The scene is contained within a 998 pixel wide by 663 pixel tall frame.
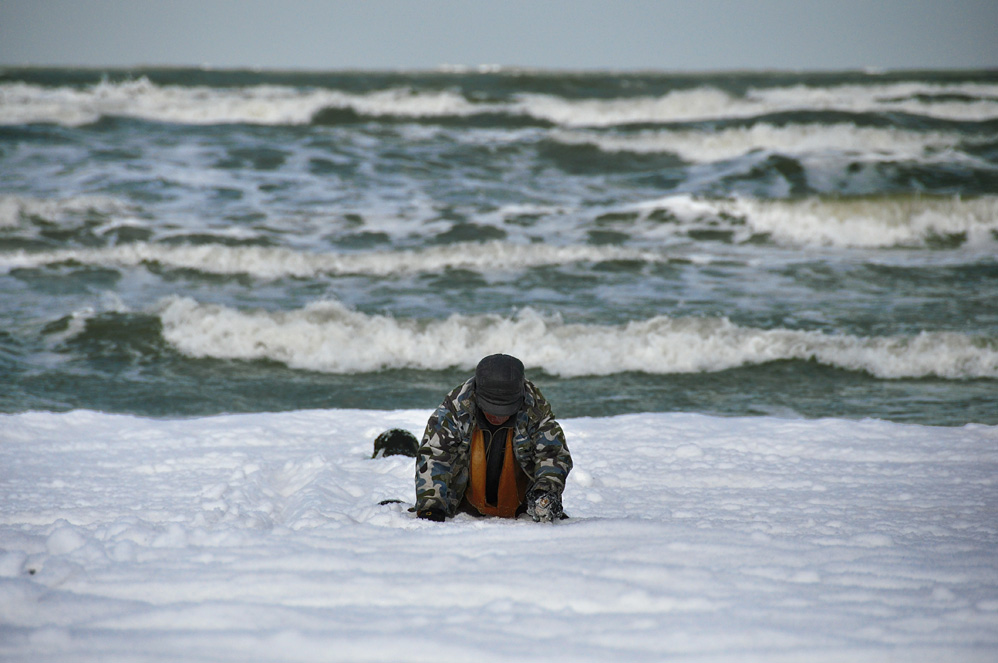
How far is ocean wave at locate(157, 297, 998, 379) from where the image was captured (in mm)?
8117

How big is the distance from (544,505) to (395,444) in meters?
1.90

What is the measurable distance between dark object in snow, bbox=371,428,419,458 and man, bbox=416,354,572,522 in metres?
1.54

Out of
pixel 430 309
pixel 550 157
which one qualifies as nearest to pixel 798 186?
pixel 550 157

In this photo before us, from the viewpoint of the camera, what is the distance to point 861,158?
17.8 meters

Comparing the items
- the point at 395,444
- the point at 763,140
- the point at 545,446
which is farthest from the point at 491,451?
the point at 763,140

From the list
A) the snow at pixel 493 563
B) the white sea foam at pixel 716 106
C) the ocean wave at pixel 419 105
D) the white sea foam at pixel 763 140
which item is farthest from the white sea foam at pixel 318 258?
the white sea foam at pixel 716 106

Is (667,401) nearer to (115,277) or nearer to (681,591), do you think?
(681,591)

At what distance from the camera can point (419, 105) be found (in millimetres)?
26297

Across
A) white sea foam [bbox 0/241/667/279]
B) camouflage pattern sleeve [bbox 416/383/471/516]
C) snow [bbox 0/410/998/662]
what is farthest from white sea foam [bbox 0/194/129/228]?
camouflage pattern sleeve [bbox 416/383/471/516]

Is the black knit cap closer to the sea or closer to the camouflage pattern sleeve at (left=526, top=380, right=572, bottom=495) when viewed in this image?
the camouflage pattern sleeve at (left=526, top=380, right=572, bottom=495)

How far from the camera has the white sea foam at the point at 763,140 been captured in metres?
20.3

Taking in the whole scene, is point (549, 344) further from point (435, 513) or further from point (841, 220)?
point (841, 220)

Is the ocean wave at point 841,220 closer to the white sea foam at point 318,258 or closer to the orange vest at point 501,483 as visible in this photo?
the white sea foam at point 318,258

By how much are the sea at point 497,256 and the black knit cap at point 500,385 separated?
3.41m
